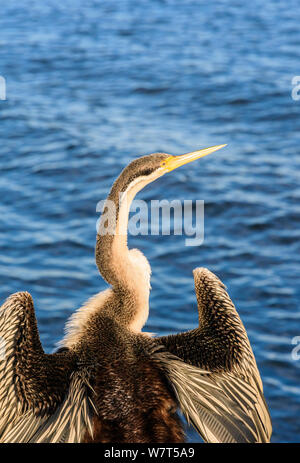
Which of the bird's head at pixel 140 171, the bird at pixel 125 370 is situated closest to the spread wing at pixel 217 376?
the bird at pixel 125 370

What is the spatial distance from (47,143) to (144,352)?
27.1 feet

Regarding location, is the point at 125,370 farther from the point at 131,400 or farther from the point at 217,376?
the point at 217,376

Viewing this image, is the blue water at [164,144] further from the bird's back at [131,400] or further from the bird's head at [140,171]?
the bird's head at [140,171]

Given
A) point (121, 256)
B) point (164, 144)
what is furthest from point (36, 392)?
point (164, 144)

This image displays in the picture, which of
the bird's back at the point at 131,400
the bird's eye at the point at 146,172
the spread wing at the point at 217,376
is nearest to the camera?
the bird's back at the point at 131,400

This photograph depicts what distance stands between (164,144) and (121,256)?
710 cm

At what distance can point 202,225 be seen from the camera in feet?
34.9

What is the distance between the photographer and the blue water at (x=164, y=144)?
916 centimetres

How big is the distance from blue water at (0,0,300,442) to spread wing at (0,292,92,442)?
0.71 m

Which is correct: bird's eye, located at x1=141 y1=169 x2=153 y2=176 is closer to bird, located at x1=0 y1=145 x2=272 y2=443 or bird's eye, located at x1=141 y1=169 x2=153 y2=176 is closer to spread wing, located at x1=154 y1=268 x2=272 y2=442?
bird, located at x1=0 y1=145 x2=272 y2=443

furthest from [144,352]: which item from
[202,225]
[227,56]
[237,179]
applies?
[227,56]

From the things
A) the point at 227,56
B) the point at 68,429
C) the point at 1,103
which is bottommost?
the point at 68,429

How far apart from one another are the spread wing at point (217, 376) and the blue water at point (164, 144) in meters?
0.24
